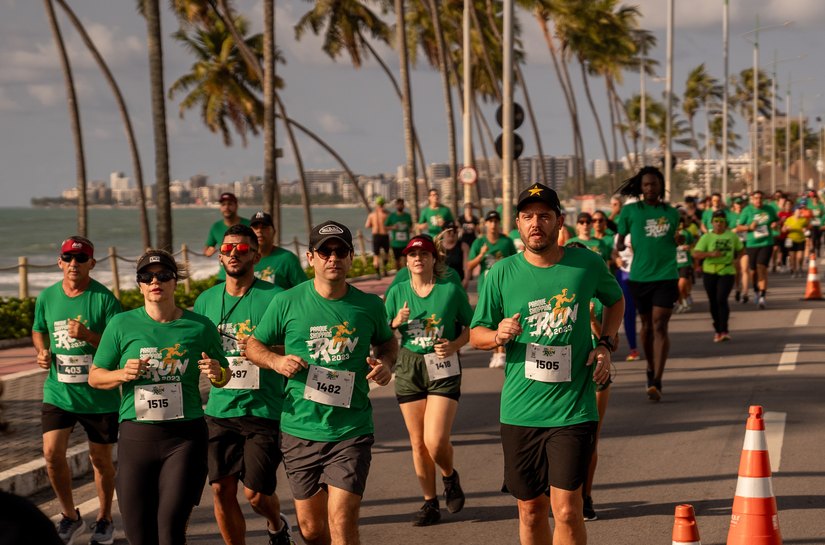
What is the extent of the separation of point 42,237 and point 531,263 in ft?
355

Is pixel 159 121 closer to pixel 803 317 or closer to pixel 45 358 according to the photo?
pixel 803 317

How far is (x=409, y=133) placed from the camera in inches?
1369

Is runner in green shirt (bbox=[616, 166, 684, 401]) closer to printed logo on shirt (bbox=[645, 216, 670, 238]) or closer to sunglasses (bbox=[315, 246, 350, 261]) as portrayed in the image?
printed logo on shirt (bbox=[645, 216, 670, 238])

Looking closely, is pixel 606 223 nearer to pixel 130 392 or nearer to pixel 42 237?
pixel 130 392

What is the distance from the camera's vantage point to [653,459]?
348 inches

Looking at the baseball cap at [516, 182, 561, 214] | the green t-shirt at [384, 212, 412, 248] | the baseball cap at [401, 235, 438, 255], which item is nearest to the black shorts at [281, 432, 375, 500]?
the baseball cap at [516, 182, 561, 214]

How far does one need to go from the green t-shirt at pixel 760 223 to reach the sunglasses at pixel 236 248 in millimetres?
16288

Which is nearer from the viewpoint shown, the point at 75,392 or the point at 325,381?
the point at 325,381

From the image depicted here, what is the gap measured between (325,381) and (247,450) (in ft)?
3.13

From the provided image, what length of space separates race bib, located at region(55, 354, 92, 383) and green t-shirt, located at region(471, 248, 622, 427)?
2.67 meters

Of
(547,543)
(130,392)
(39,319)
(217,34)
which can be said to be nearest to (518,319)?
(547,543)

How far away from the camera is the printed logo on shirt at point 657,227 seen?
11.7 metres

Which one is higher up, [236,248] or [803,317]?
[236,248]

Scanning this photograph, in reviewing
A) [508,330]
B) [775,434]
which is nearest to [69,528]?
[508,330]
